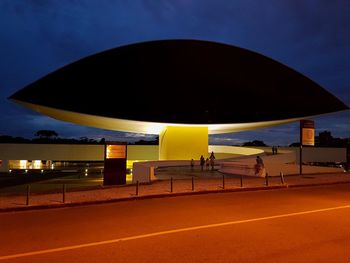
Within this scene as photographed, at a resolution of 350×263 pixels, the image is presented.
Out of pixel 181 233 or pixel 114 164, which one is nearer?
pixel 181 233

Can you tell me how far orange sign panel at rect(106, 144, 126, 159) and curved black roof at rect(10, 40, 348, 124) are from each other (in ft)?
48.1

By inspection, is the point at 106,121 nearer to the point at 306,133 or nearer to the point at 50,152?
the point at 306,133

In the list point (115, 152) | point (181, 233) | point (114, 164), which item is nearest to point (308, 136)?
point (115, 152)

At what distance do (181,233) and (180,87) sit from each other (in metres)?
30.1

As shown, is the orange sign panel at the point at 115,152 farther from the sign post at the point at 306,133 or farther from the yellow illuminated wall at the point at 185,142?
the yellow illuminated wall at the point at 185,142

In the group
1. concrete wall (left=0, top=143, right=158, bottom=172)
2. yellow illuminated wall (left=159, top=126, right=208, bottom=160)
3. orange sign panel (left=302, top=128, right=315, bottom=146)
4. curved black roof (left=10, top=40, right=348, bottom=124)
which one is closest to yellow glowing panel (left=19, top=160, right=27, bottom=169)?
concrete wall (left=0, top=143, right=158, bottom=172)

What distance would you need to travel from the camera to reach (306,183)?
73.4 ft

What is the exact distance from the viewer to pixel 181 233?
28.4 ft

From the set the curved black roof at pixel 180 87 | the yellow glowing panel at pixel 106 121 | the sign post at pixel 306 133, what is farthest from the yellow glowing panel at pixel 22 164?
the sign post at pixel 306 133

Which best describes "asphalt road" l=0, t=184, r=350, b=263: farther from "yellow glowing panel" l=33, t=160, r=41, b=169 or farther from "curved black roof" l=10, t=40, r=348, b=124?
"yellow glowing panel" l=33, t=160, r=41, b=169

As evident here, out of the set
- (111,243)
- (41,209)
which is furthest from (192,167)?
(111,243)

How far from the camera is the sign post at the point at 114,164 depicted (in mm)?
20438

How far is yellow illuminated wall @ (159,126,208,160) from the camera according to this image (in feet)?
135

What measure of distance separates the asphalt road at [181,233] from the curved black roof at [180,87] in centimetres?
2310
